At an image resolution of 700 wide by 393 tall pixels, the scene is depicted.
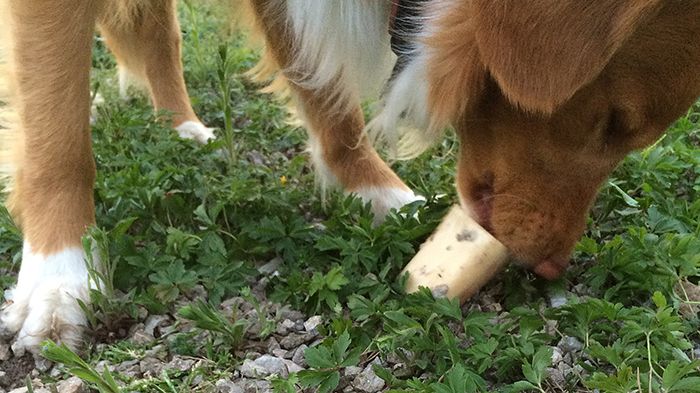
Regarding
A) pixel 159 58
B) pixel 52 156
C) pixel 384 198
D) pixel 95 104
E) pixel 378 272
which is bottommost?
pixel 384 198

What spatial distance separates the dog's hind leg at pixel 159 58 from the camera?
3656mm

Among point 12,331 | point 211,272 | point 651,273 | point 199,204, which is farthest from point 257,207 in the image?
point 651,273

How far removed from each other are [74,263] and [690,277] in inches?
65.6

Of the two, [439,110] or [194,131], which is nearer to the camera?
[439,110]

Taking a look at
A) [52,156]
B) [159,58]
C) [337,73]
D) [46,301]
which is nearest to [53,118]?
[52,156]

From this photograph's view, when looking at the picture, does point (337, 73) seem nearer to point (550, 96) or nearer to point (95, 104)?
point (550, 96)

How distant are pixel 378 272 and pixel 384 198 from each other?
2.02ft

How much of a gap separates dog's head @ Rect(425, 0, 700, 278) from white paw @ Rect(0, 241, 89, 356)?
3.36ft

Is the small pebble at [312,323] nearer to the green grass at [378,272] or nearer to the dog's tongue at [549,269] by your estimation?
the green grass at [378,272]

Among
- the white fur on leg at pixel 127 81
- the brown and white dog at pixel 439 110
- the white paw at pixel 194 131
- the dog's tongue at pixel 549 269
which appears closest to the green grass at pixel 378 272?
the dog's tongue at pixel 549 269

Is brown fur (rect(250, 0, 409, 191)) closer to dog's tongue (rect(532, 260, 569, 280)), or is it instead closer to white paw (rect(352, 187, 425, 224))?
white paw (rect(352, 187, 425, 224))

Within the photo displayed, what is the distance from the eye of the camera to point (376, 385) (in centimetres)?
198

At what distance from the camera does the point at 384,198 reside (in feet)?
9.84

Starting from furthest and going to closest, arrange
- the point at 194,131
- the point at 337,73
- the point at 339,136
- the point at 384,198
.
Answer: the point at 194,131, the point at 339,136, the point at 384,198, the point at 337,73
